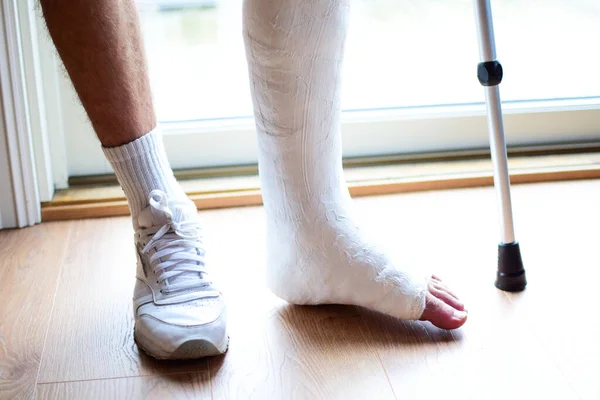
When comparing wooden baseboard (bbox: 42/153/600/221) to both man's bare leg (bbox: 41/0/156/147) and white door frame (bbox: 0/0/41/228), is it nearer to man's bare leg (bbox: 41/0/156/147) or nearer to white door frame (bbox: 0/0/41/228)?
white door frame (bbox: 0/0/41/228)

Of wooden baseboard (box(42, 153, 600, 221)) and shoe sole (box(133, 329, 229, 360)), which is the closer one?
shoe sole (box(133, 329, 229, 360))

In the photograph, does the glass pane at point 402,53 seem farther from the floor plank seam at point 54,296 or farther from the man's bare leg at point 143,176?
the man's bare leg at point 143,176

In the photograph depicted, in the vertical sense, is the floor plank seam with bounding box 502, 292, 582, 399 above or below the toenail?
below

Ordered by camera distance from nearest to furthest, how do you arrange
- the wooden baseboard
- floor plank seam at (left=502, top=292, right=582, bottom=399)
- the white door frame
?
floor plank seam at (left=502, top=292, right=582, bottom=399)
the white door frame
the wooden baseboard

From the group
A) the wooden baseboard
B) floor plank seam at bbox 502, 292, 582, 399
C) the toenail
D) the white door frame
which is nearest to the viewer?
floor plank seam at bbox 502, 292, 582, 399

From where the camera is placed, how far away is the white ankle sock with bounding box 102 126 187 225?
966 millimetres

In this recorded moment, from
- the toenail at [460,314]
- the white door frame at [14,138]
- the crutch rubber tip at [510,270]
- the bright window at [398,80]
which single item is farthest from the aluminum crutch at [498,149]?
the white door frame at [14,138]

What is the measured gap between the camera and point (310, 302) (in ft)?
3.42

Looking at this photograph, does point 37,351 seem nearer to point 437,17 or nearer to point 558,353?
point 558,353

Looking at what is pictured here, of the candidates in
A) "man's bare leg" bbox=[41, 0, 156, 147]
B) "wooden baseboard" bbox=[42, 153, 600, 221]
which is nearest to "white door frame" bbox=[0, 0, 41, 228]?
"wooden baseboard" bbox=[42, 153, 600, 221]

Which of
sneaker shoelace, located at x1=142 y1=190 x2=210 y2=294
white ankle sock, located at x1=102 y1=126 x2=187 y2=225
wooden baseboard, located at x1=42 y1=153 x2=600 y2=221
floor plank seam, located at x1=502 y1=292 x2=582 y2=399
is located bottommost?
floor plank seam, located at x1=502 y1=292 x2=582 y2=399

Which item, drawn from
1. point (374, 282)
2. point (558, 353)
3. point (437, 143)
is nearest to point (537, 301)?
point (558, 353)

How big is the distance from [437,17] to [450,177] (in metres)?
0.41

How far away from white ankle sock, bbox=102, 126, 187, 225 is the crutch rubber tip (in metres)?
0.46
